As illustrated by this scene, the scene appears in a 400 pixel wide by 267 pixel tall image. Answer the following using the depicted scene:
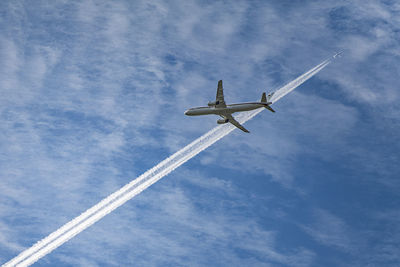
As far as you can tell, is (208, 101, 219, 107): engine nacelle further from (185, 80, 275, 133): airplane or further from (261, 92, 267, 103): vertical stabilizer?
(261, 92, 267, 103): vertical stabilizer

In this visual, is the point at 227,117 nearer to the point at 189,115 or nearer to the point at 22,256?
the point at 189,115

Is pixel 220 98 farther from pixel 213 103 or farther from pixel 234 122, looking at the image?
pixel 234 122

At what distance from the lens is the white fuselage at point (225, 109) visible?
529 feet

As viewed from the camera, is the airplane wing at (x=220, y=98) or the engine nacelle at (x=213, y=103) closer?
the airplane wing at (x=220, y=98)

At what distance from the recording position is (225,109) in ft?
548

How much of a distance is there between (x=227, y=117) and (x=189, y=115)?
51.5 ft

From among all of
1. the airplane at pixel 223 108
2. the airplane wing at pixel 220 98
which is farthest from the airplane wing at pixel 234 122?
the airplane wing at pixel 220 98

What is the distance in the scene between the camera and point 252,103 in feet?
529

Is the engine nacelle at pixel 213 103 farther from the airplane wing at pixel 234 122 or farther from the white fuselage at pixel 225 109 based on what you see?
the airplane wing at pixel 234 122

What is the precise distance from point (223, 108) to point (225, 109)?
0.88m

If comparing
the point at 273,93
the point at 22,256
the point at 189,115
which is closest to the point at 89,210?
the point at 22,256

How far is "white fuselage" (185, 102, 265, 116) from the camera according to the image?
161375 mm

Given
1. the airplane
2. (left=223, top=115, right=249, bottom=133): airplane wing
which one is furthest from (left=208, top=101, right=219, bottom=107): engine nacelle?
(left=223, top=115, right=249, bottom=133): airplane wing

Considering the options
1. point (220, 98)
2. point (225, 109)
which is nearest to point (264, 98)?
point (225, 109)
